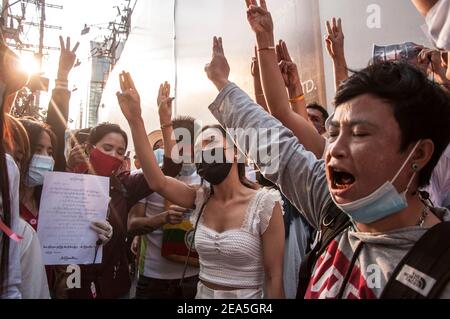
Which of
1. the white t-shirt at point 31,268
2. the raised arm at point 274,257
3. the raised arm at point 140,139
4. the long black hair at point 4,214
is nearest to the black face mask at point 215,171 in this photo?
the raised arm at point 140,139

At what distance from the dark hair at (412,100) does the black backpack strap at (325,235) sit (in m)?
0.23

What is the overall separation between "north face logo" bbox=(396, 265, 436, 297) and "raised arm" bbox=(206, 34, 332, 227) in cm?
36

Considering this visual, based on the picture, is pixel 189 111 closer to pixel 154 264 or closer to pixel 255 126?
pixel 154 264

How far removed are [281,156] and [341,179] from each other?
24cm

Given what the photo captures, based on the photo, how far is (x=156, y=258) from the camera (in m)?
2.55

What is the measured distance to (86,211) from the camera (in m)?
1.94

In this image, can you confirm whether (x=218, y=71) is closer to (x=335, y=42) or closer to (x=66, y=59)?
(x=335, y=42)

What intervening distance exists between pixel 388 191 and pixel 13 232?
1.13 meters

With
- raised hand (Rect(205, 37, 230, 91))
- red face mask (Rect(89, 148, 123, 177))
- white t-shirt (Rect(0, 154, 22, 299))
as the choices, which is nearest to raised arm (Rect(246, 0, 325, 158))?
raised hand (Rect(205, 37, 230, 91))

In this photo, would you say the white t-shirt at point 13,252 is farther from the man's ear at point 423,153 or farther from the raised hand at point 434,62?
the raised hand at point 434,62

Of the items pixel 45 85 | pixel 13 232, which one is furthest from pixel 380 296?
pixel 45 85

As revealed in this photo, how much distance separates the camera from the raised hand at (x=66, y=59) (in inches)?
86.4

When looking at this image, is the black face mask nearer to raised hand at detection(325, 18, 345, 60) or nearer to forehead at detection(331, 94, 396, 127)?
raised hand at detection(325, 18, 345, 60)

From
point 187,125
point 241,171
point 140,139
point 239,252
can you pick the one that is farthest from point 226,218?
point 187,125
